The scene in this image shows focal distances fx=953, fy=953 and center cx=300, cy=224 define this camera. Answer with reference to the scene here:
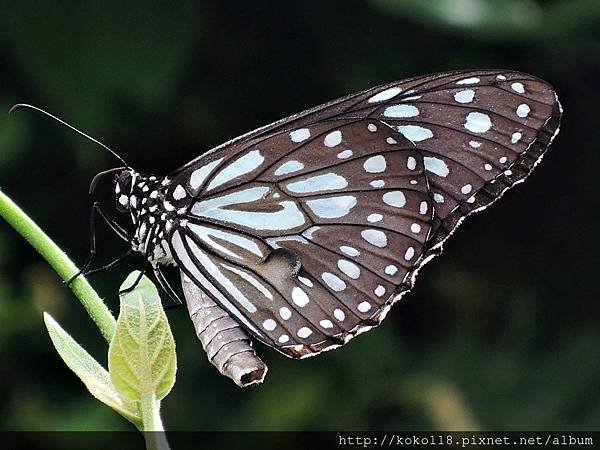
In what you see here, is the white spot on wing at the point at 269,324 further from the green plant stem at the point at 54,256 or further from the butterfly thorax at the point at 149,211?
the green plant stem at the point at 54,256

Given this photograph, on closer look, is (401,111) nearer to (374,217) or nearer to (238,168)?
(374,217)

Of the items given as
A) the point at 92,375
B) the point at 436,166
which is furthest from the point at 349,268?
the point at 92,375

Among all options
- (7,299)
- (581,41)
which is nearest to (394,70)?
(581,41)

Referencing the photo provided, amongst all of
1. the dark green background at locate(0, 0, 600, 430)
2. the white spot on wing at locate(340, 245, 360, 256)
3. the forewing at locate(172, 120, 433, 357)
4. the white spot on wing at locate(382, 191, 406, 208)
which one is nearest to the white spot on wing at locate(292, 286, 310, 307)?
the forewing at locate(172, 120, 433, 357)

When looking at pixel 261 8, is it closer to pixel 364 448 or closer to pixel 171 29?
pixel 171 29

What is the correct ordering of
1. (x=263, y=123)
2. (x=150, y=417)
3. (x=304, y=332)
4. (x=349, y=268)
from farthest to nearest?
1. (x=263, y=123)
2. (x=349, y=268)
3. (x=304, y=332)
4. (x=150, y=417)

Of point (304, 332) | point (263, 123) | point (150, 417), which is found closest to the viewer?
point (150, 417)
